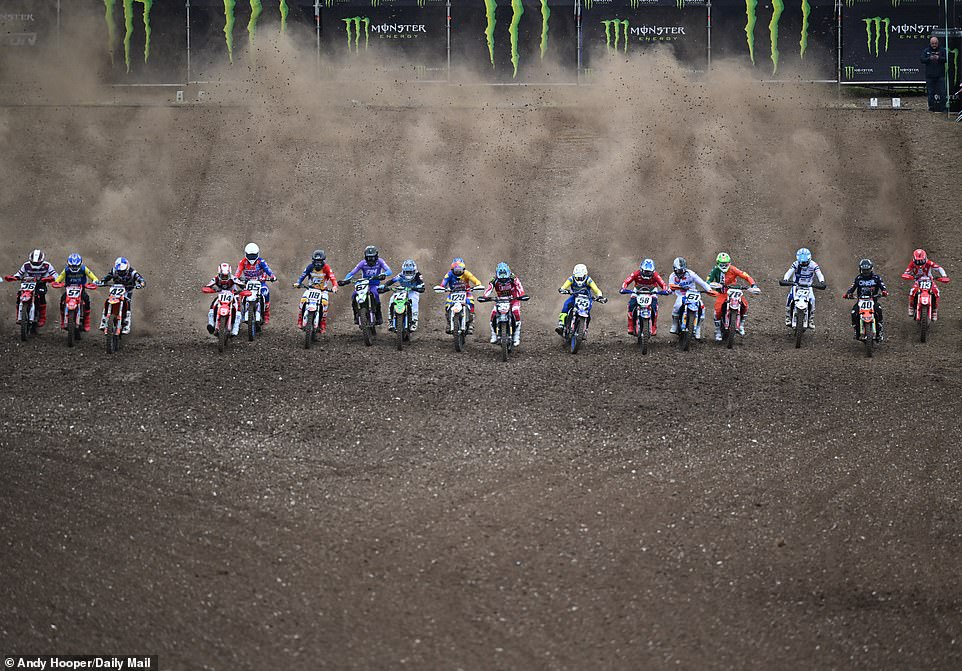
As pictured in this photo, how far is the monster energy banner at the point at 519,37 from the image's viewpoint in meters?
33.6

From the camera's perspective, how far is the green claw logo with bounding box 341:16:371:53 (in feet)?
111

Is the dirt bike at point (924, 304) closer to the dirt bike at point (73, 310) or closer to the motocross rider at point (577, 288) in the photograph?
the motocross rider at point (577, 288)

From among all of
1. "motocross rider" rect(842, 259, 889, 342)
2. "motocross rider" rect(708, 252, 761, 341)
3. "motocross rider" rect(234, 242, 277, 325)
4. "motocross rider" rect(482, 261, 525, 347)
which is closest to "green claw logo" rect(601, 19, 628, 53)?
"motocross rider" rect(708, 252, 761, 341)

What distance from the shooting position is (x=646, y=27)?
3378cm

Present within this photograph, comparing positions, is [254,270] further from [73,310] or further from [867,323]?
[867,323]

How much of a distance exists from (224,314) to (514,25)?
50.2 feet

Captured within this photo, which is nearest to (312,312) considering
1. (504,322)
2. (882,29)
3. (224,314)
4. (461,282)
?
(224,314)

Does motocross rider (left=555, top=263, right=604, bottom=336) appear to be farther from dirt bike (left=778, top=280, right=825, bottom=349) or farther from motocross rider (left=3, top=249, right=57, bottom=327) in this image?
motocross rider (left=3, top=249, right=57, bottom=327)

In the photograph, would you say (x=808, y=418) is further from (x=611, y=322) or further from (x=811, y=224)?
Result: (x=811, y=224)

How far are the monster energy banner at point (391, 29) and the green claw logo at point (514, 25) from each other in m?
1.20

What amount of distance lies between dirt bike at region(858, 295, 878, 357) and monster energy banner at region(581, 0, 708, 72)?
13.5 meters

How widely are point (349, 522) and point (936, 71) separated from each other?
25.1 m

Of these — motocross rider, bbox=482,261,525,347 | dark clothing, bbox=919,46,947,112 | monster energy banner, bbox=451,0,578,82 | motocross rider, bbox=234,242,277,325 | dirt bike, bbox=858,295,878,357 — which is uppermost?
monster energy banner, bbox=451,0,578,82

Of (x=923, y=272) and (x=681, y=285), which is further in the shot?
(x=923, y=272)
